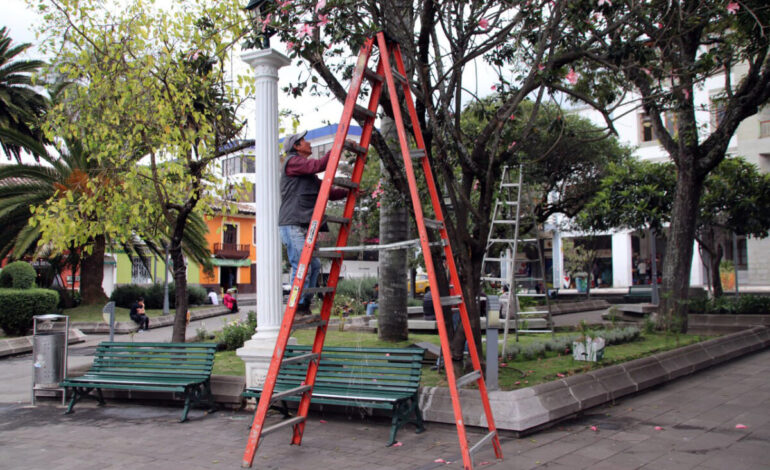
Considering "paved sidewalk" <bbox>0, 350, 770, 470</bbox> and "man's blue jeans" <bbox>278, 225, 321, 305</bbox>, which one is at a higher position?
"man's blue jeans" <bbox>278, 225, 321, 305</bbox>

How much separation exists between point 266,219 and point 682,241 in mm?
8210

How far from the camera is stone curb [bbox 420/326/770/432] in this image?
5461 millimetres

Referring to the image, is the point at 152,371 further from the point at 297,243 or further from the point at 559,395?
the point at 559,395

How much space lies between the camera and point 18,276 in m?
18.7

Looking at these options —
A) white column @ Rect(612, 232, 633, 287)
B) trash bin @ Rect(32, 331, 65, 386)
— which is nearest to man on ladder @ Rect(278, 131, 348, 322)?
trash bin @ Rect(32, 331, 65, 386)

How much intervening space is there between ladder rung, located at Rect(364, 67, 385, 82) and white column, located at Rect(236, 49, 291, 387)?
210 centimetres

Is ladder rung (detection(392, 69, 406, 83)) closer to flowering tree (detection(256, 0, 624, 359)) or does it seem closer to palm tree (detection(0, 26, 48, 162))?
flowering tree (detection(256, 0, 624, 359))

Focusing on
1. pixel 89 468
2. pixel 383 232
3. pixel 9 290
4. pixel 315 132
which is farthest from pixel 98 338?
pixel 315 132

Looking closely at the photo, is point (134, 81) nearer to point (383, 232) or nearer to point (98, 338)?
point (383, 232)

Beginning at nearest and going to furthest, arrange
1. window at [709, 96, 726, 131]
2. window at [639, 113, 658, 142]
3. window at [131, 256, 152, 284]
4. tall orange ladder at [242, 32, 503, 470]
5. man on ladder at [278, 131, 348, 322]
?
tall orange ladder at [242, 32, 503, 470] → man on ladder at [278, 131, 348, 322] → window at [709, 96, 726, 131] → window at [639, 113, 658, 142] → window at [131, 256, 152, 284]

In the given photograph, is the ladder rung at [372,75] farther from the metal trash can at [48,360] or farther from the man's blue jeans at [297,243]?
the metal trash can at [48,360]

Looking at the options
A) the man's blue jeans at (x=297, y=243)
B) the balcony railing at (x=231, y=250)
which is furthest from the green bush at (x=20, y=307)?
the balcony railing at (x=231, y=250)

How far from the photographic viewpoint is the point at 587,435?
17.9 ft

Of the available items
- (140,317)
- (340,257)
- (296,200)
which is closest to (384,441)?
(340,257)
